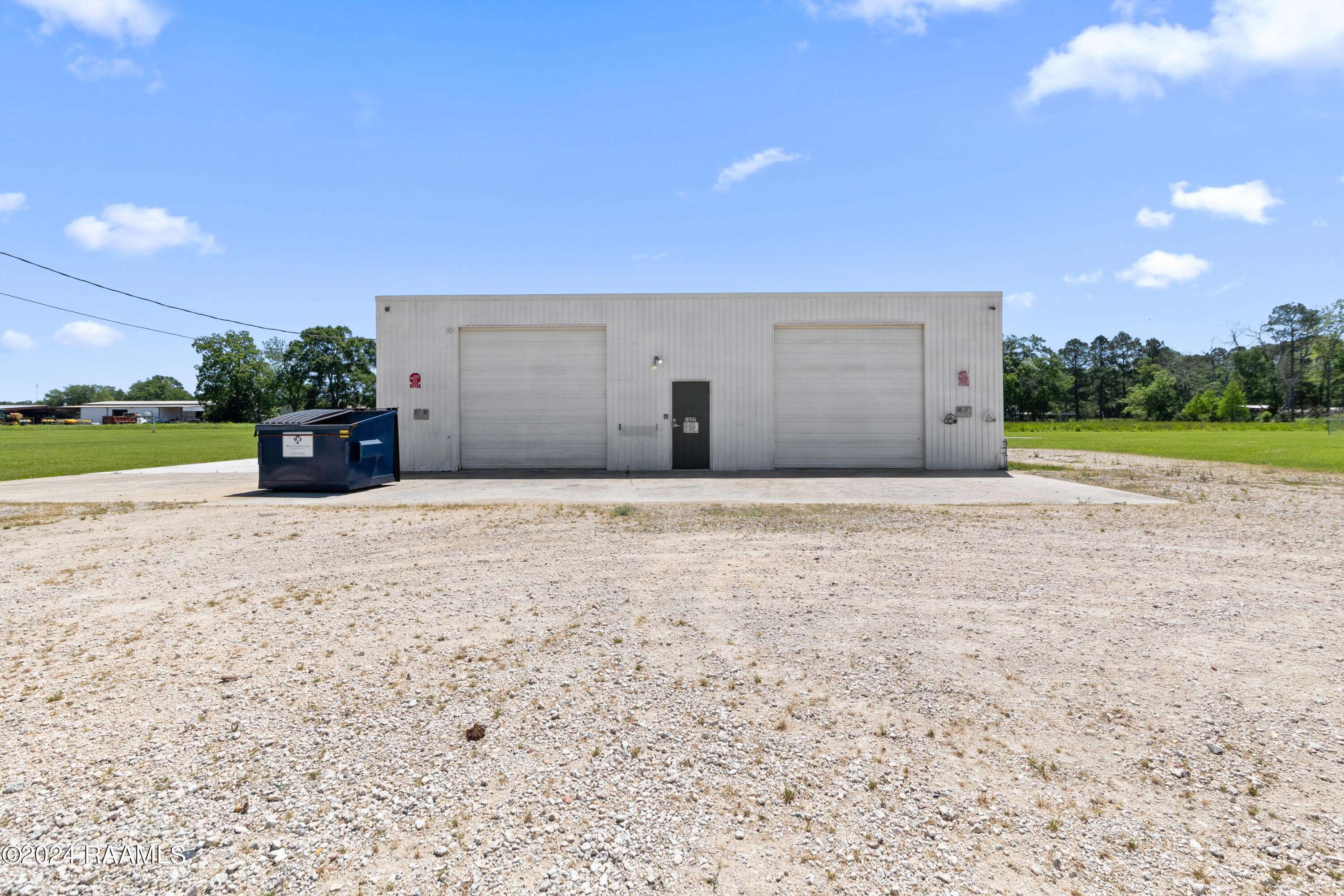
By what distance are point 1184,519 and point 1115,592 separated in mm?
4579

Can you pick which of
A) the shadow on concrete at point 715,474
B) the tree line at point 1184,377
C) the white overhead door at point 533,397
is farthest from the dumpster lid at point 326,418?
the tree line at point 1184,377

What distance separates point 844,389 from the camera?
16.6 m

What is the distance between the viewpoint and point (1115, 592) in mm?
5402

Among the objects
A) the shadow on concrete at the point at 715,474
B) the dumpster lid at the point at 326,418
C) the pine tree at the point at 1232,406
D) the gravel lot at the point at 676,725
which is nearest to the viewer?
the gravel lot at the point at 676,725

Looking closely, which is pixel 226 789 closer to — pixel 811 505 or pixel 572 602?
pixel 572 602

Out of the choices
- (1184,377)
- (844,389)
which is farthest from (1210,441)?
(1184,377)

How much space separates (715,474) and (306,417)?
8359 mm

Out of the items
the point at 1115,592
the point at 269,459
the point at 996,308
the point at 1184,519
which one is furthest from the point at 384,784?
the point at 996,308

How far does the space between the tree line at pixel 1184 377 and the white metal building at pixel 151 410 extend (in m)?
117

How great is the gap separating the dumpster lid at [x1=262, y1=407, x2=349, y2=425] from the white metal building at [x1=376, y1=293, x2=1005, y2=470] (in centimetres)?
278

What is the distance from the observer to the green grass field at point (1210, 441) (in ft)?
62.4

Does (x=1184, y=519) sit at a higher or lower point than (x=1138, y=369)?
lower

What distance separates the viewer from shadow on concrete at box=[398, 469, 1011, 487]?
49.0 ft

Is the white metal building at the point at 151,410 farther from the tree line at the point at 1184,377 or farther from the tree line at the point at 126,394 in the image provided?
the tree line at the point at 1184,377
